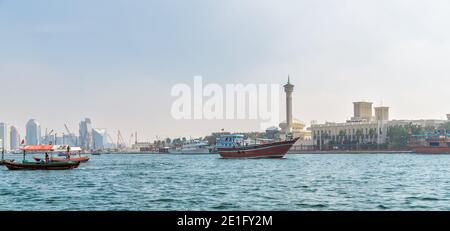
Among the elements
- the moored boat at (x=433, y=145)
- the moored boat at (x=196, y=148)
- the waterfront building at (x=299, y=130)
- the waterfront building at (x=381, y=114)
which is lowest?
the moored boat at (x=196, y=148)

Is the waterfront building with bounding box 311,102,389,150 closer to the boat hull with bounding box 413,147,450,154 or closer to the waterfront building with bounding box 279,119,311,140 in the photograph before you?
the waterfront building with bounding box 279,119,311,140

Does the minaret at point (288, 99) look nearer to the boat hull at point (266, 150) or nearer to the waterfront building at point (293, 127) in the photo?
the waterfront building at point (293, 127)

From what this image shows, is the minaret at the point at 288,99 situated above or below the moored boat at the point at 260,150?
above

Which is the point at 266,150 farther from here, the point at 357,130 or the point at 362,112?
the point at 362,112

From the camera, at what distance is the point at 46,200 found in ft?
64.3

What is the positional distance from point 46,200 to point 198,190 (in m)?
5.93

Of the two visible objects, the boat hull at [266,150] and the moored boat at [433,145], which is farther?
the moored boat at [433,145]

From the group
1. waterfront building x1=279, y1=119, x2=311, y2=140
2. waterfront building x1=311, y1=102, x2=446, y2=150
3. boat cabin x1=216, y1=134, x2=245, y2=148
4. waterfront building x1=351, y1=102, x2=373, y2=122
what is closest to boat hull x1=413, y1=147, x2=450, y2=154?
waterfront building x1=311, y1=102, x2=446, y2=150

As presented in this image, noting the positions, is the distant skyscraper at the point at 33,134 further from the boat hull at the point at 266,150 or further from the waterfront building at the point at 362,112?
the waterfront building at the point at 362,112

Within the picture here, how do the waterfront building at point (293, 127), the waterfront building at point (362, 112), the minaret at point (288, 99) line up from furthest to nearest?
the waterfront building at point (362, 112) → the waterfront building at point (293, 127) → the minaret at point (288, 99)

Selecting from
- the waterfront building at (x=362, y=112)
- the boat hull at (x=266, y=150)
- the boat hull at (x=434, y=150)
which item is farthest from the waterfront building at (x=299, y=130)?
the boat hull at (x=266, y=150)

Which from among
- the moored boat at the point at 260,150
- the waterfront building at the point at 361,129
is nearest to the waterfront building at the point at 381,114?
the waterfront building at the point at 361,129

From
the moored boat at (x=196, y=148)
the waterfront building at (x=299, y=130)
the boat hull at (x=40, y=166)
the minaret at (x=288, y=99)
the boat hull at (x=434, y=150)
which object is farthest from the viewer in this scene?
the moored boat at (x=196, y=148)
